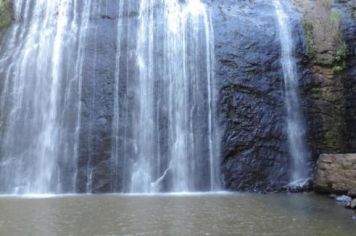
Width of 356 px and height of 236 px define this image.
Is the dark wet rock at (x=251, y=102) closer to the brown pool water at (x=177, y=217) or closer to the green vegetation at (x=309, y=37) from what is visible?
the green vegetation at (x=309, y=37)

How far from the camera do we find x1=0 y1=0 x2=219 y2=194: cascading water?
11.6 m

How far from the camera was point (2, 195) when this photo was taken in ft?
36.0

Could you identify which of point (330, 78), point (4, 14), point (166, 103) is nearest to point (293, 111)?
point (330, 78)

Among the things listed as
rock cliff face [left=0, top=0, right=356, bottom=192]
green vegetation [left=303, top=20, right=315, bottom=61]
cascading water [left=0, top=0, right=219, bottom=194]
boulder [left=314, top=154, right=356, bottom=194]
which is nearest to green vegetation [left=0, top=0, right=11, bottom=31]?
cascading water [left=0, top=0, right=219, bottom=194]

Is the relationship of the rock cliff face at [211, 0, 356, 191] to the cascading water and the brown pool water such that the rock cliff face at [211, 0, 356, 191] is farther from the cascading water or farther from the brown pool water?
the brown pool water

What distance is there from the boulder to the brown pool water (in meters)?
0.67

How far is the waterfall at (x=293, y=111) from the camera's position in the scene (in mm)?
11664

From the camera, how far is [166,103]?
12.4 m

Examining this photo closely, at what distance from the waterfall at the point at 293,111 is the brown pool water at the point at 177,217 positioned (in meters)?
2.60

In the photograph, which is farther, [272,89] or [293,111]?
[272,89]

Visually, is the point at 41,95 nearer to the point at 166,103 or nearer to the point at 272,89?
the point at 166,103

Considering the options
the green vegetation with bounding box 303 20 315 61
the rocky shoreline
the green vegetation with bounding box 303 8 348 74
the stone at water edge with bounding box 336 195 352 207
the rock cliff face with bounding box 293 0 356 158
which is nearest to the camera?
the stone at water edge with bounding box 336 195 352 207

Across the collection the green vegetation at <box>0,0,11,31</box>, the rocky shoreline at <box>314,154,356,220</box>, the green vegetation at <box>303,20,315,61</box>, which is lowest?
the rocky shoreline at <box>314,154,356,220</box>

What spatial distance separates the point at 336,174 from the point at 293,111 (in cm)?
275
